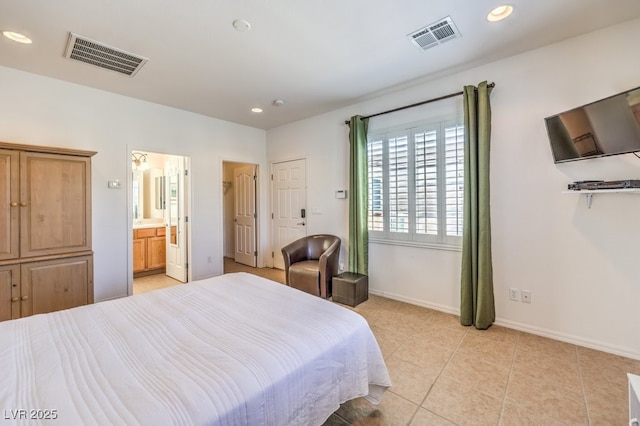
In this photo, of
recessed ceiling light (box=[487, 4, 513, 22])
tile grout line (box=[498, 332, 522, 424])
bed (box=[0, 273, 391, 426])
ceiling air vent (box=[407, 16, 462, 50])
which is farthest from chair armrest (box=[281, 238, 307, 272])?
recessed ceiling light (box=[487, 4, 513, 22])

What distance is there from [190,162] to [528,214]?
4496 mm

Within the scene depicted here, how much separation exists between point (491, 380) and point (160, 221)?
5.62 m

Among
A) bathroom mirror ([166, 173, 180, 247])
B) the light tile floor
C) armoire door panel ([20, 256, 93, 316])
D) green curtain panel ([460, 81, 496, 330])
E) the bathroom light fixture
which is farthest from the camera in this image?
the bathroom light fixture

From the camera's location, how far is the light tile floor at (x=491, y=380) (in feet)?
5.33

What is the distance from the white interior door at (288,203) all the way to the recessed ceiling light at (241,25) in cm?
253

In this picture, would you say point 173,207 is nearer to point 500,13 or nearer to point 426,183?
point 426,183

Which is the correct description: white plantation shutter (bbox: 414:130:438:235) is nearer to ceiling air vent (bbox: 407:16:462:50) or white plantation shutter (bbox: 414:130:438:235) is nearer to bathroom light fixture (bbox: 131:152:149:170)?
ceiling air vent (bbox: 407:16:462:50)

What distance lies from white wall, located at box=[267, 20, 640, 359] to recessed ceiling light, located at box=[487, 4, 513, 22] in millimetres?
760

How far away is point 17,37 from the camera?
232cm

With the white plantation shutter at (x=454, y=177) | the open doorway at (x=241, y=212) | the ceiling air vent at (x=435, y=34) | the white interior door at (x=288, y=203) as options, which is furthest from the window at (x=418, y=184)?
the open doorway at (x=241, y=212)

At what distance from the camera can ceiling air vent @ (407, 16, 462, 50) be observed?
86.4 inches

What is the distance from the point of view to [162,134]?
396 cm

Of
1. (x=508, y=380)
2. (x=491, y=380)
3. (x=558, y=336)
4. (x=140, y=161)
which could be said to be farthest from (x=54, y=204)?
(x=558, y=336)

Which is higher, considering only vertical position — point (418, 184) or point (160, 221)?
point (418, 184)
